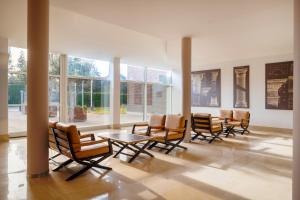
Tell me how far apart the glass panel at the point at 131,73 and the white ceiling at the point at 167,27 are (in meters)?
1.38

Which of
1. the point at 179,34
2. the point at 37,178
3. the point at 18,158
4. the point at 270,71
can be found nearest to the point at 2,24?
the point at 18,158

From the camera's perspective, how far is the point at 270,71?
891cm

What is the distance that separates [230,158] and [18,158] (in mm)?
4672

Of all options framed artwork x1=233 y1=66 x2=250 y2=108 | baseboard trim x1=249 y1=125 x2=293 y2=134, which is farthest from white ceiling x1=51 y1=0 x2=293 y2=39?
baseboard trim x1=249 y1=125 x2=293 y2=134

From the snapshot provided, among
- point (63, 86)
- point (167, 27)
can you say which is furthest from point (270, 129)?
point (63, 86)

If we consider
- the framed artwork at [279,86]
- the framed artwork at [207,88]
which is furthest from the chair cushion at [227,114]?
the framed artwork at [279,86]

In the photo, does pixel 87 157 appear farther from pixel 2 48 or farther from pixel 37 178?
pixel 2 48

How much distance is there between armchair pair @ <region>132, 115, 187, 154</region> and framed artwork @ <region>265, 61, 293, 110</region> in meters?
5.34

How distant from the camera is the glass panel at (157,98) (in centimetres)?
1186

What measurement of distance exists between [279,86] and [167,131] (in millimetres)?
6172

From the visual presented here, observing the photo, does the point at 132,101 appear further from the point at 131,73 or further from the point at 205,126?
the point at 205,126

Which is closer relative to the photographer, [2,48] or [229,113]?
[2,48]

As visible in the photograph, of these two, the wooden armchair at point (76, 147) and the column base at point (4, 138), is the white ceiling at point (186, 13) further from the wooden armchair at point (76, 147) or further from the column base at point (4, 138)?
the column base at point (4, 138)

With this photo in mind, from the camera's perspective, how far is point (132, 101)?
11.0 metres
